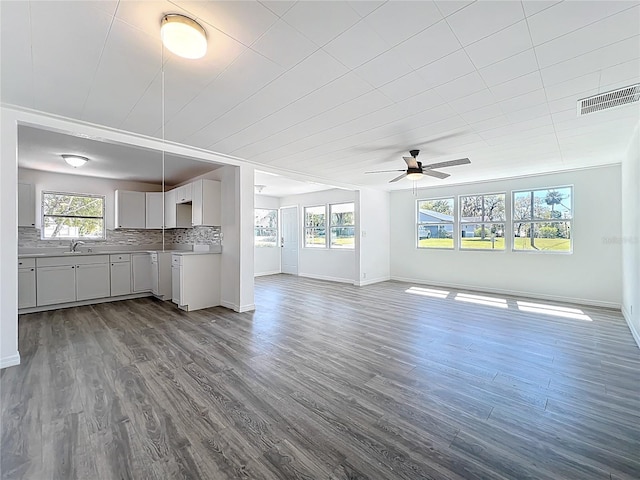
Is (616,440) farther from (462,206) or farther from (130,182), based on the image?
(130,182)

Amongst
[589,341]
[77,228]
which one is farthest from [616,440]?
[77,228]

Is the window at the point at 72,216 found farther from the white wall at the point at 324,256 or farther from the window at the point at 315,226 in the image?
the window at the point at 315,226

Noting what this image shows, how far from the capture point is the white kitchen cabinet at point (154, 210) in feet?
A: 21.0

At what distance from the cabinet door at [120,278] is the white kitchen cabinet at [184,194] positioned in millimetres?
1753

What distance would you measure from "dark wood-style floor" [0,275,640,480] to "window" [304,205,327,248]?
4.74 m

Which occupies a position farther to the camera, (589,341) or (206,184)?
(206,184)

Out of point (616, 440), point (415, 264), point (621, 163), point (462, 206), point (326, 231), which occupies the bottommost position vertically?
point (616, 440)

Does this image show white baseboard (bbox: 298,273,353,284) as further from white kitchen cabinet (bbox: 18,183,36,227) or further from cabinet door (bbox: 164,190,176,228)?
white kitchen cabinet (bbox: 18,183,36,227)

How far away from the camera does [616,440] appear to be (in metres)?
1.80

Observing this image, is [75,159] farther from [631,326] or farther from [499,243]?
[631,326]

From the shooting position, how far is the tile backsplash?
17.7 ft

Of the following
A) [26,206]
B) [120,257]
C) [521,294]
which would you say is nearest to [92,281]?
[120,257]

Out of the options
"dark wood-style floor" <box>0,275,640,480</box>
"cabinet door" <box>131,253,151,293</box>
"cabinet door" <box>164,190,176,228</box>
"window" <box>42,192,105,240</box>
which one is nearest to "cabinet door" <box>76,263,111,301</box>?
"cabinet door" <box>131,253,151,293</box>

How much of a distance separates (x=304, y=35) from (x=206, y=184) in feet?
12.9
